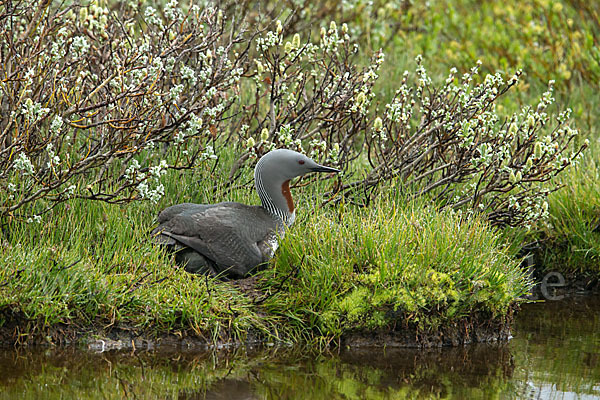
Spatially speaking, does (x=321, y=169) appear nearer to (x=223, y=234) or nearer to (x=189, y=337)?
(x=223, y=234)

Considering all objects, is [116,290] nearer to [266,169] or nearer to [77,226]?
[77,226]

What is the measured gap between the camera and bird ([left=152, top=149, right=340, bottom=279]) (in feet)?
22.5

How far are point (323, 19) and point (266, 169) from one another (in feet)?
21.5

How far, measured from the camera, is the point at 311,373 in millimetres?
5906

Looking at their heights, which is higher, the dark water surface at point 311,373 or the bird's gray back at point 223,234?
the bird's gray back at point 223,234

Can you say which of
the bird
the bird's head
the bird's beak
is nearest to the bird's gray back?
the bird

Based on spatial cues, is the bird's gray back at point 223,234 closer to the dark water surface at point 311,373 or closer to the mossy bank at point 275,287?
the mossy bank at point 275,287

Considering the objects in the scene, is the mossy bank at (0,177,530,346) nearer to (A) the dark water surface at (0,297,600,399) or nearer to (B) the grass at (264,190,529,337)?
(B) the grass at (264,190,529,337)

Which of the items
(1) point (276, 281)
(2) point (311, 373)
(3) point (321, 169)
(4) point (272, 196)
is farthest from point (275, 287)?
(2) point (311, 373)

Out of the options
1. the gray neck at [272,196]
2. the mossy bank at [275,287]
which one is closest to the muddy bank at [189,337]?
the mossy bank at [275,287]

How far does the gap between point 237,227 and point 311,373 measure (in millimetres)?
1473

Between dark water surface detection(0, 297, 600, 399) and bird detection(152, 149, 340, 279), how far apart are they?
84 cm

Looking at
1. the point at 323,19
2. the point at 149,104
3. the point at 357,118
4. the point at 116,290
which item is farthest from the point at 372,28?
the point at 116,290

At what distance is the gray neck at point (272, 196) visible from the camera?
7.15 metres
